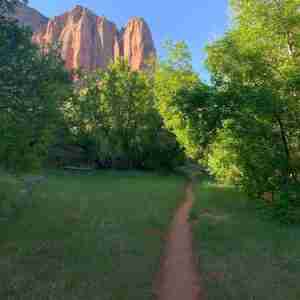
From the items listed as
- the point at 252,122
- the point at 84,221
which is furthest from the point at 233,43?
the point at 84,221

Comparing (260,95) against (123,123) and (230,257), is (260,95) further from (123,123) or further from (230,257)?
(123,123)

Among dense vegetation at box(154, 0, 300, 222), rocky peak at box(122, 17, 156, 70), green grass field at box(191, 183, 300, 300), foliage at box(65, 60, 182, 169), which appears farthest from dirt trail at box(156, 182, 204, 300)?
rocky peak at box(122, 17, 156, 70)

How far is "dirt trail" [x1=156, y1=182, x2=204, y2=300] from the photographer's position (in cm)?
604

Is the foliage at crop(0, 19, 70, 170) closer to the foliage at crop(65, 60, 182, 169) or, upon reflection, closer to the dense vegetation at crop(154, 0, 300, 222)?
the dense vegetation at crop(154, 0, 300, 222)

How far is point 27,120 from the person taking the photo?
9.12m

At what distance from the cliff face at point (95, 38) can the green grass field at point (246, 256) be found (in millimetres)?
103953

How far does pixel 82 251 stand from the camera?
311 inches

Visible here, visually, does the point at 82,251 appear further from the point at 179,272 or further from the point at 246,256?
the point at 246,256

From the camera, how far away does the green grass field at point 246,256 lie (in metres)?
5.84

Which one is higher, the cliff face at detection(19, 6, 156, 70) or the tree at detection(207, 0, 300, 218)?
the cliff face at detection(19, 6, 156, 70)

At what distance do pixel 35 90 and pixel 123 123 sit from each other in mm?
33218

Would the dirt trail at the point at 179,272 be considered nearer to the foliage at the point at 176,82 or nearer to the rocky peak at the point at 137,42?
the foliage at the point at 176,82

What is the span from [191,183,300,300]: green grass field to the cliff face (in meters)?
104

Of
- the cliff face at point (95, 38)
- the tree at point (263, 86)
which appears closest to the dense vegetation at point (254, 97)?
the tree at point (263, 86)
